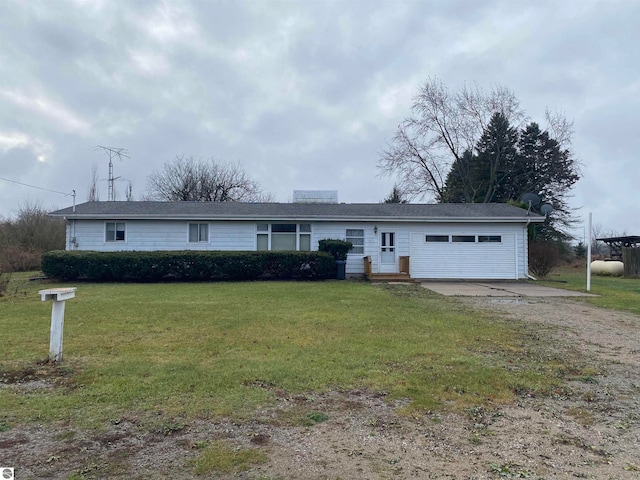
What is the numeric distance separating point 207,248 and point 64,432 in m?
14.6

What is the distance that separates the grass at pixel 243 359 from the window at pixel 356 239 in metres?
8.56

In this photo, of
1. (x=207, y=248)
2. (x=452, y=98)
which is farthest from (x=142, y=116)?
(x=452, y=98)

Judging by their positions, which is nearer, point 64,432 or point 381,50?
point 64,432

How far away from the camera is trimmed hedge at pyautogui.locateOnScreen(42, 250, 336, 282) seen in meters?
15.1

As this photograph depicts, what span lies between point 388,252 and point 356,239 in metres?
1.50

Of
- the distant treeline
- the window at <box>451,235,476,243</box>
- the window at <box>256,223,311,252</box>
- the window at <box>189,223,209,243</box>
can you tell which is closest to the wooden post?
the window at <box>451,235,476,243</box>

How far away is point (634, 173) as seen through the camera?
82.2 ft

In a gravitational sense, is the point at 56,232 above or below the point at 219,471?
above

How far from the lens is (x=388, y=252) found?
58.5 ft

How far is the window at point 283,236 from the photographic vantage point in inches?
691

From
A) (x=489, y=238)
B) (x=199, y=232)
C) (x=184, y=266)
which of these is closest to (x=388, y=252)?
(x=489, y=238)

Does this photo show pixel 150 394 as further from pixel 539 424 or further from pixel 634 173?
pixel 634 173

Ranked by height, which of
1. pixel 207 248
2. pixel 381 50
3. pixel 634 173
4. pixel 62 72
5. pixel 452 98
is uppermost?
pixel 452 98

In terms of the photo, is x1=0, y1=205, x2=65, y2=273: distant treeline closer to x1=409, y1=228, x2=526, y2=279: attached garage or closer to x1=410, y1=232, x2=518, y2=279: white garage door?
x1=410, y1=232, x2=518, y2=279: white garage door
